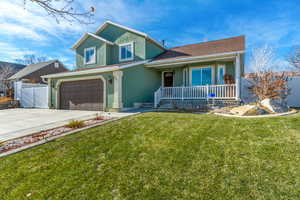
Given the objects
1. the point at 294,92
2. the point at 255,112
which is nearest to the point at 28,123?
the point at 255,112

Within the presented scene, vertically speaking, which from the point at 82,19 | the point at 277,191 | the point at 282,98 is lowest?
the point at 277,191

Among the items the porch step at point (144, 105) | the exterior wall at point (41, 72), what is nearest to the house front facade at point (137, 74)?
the porch step at point (144, 105)

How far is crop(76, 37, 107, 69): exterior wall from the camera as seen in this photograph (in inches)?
492

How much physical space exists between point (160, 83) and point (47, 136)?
917cm

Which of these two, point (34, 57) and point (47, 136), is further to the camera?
point (34, 57)

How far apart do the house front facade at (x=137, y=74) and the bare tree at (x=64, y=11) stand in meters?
4.79

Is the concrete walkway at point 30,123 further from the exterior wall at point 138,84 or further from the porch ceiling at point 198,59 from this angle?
the porch ceiling at point 198,59

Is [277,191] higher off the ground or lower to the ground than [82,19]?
lower

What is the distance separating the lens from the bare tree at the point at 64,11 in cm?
344

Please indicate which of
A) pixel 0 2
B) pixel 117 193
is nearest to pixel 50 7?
pixel 0 2

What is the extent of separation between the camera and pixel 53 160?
3307 mm

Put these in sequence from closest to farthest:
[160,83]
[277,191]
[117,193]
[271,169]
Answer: [277,191] → [117,193] → [271,169] → [160,83]

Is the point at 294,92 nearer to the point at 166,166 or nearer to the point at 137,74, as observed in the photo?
the point at 137,74

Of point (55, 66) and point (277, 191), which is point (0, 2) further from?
point (55, 66)
